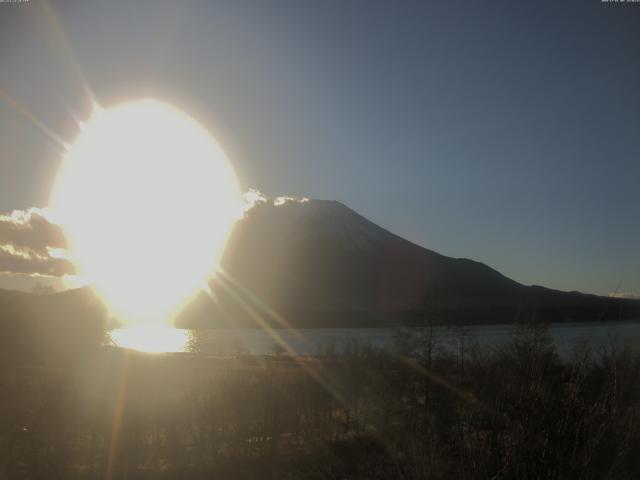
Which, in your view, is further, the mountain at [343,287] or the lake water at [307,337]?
the mountain at [343,287]

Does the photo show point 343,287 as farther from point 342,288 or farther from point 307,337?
point 307,337

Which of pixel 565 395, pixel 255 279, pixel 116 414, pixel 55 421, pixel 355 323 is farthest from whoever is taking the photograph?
pixel 255 279

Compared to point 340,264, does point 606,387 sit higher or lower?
lower

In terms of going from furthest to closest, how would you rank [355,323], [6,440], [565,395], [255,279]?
[255,279]
[355,323]
[6,440]
[565,395]

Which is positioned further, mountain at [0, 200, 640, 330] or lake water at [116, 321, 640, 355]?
mountain at [0, 200, 640, 330]

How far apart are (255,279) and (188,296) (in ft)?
113

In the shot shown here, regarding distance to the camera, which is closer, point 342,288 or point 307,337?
point 307,337

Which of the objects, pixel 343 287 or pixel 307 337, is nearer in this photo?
pixel 307 337

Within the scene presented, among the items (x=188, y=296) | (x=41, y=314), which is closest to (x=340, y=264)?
(x=188, y=296)

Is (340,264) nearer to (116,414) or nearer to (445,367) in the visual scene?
(445,367)

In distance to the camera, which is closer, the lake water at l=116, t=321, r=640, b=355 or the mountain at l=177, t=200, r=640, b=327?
the lake water at l=116, t=321, r=640, b=355

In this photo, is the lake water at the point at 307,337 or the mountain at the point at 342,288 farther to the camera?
the mountain at the point at 342,288

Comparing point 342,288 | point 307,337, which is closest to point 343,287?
point 342,288

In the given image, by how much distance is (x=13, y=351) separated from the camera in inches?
1113
